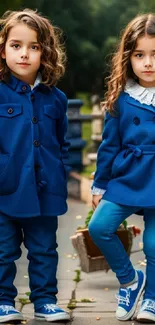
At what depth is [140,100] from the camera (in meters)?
4.54

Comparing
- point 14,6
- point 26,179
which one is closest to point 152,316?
point 26,179

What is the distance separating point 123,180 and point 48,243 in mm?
548

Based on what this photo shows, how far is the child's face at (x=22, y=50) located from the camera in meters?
4.50

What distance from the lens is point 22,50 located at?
4488 mm

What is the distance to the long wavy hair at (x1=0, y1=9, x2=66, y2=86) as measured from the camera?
453 centimetres

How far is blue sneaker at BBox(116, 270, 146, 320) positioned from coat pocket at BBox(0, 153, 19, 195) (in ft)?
2.77

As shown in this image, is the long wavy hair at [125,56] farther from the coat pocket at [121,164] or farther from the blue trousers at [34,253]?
the blue trousers at [34,253]

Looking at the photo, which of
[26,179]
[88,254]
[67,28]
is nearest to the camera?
[26,179]

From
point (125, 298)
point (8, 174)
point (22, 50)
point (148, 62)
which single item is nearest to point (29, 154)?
point (8, 174)

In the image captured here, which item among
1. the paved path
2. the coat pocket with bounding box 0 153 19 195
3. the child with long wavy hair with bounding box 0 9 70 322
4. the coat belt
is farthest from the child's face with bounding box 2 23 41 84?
the paved path

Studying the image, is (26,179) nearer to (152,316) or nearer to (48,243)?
(48,243)

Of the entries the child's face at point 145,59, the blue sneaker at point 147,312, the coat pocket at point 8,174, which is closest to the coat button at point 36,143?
the coat pocket at point 8,174

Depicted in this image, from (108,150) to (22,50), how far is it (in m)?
0.71

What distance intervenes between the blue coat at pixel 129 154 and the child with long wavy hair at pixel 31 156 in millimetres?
272
